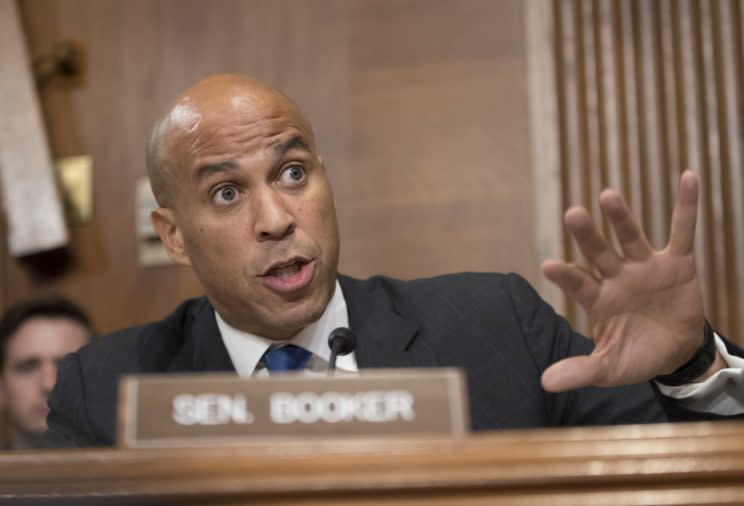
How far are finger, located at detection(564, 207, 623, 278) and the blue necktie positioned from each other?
669 millimetres

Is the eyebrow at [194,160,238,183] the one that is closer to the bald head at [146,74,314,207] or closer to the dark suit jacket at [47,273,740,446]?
the bald head at [146,74,314,207]

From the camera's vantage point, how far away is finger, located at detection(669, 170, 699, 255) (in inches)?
45.7

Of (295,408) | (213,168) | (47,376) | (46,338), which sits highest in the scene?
(213,168)

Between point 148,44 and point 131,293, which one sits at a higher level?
point 148,44

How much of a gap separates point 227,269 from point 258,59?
1.31m

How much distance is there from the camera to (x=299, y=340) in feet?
5.98

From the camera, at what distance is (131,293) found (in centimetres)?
302

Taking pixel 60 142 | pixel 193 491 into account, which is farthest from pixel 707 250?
pixel 193 491

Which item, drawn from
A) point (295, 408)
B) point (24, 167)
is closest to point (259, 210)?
point (295, 408)

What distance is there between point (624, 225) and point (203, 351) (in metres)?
0.88

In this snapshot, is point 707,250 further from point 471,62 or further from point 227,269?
point 227,269

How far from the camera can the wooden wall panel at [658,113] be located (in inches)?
102

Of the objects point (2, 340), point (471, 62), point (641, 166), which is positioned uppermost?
point (471, 62)

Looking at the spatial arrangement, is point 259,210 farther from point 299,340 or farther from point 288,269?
point 299,340
